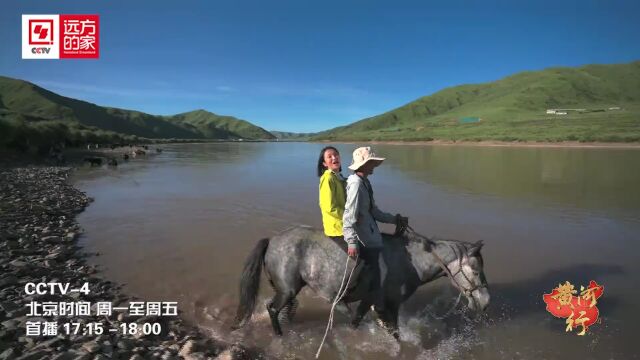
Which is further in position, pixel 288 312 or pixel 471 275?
pixel 288 312

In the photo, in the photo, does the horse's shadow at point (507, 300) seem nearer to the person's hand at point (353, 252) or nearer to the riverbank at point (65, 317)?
the person's hand at point (353, 252)

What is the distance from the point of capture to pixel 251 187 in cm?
2177

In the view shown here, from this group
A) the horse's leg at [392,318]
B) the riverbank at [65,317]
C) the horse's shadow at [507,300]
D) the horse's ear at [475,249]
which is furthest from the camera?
the horse's shadow at [507,300]

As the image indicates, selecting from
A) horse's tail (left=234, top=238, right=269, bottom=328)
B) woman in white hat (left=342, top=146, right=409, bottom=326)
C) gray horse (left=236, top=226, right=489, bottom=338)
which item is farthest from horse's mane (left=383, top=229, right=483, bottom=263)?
horse's tail (left=234, top=238, right=269, bottom=328)

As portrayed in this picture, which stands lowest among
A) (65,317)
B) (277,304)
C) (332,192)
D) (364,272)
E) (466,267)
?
(65,317)

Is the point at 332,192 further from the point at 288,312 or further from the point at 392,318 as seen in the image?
the point at 288,312

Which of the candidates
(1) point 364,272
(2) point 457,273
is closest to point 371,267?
(1) point 364,272

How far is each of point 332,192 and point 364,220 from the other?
661 millimetres

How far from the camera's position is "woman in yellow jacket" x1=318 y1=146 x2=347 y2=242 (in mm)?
5148

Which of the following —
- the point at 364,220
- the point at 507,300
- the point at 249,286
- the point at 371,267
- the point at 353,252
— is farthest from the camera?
the point at 507,300

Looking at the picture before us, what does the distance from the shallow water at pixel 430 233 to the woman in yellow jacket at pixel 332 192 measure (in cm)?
203

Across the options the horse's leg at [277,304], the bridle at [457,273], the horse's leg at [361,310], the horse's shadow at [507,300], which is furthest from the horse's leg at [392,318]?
the horse's leg at [277,304]

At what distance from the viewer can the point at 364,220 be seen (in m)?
5.21

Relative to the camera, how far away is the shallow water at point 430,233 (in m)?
5.79
